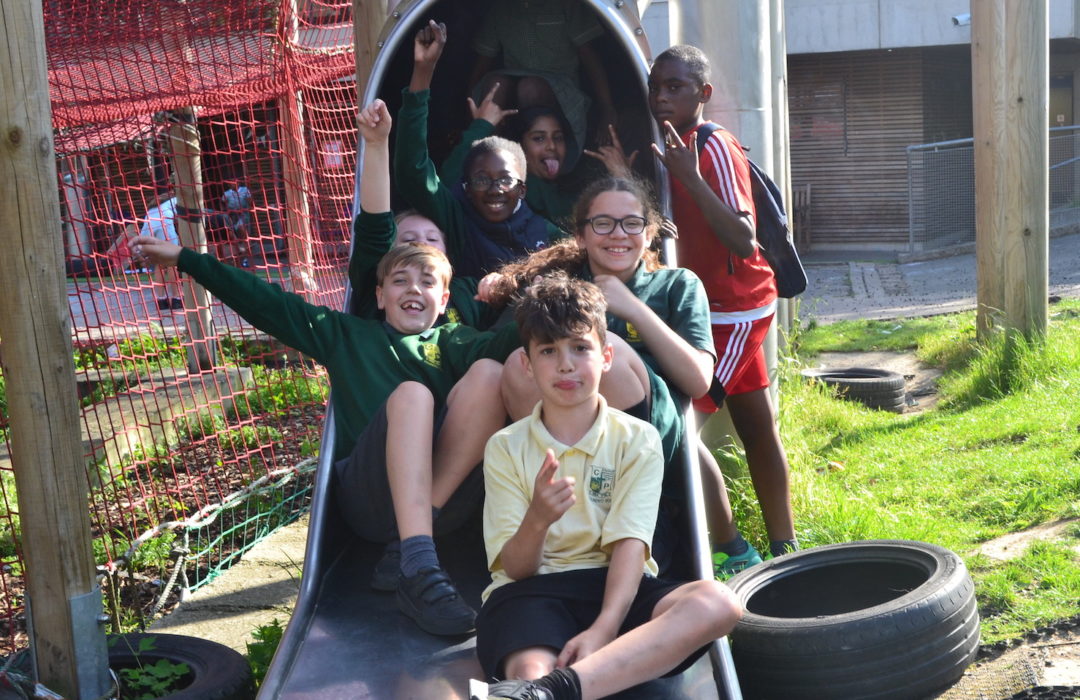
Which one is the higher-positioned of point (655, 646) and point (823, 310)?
point (655, 646)

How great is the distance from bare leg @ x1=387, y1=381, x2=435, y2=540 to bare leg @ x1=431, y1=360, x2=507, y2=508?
95mm

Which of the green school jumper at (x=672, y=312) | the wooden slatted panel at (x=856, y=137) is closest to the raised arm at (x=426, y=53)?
the green school jumper at (x=672, y=312)

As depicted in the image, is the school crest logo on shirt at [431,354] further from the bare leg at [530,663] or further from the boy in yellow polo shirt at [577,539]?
the bare leg at [530,663]

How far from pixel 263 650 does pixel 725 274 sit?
1.97 m

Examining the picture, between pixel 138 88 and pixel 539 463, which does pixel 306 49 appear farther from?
pixel 539 463

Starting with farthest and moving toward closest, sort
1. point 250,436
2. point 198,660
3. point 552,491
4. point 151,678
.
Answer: point 250,436 < point 198,660 < point 151,678 < point 552,491

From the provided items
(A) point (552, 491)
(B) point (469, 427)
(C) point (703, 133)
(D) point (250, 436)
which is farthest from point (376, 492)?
(D) point (250, 436)

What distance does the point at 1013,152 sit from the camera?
7047mm

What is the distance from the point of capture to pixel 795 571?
376 centimetres

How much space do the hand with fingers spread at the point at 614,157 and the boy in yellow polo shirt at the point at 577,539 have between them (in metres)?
1.36

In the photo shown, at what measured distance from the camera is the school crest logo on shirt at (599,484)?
295 cm

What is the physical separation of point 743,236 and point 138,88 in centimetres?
474

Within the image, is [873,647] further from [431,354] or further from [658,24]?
[658,24]

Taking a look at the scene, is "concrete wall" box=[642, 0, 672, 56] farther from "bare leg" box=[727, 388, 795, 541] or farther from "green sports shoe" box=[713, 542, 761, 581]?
"green sports shoe" box=[713, 542, 761, 581]
